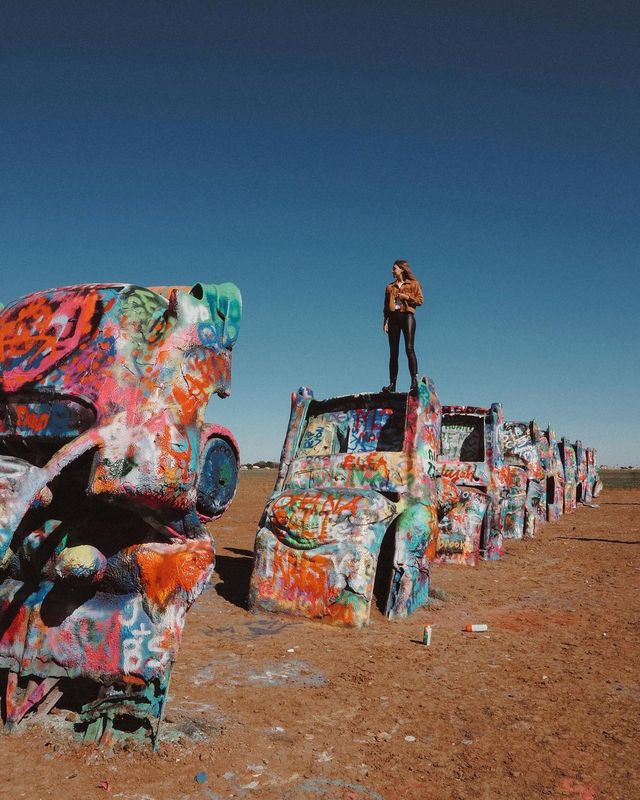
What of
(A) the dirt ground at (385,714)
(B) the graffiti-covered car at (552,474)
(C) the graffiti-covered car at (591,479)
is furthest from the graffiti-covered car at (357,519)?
(C) the graffiti-covered car at (591,479)

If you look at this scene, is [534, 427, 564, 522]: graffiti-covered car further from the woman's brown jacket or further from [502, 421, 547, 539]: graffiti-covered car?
the woman's brown jacket

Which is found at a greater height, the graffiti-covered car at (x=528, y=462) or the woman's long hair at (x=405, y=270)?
the woman's long hair at (x=405, y=270)

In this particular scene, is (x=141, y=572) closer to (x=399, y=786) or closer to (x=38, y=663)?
(x=38, y=663)

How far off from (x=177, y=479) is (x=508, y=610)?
16.5 feet

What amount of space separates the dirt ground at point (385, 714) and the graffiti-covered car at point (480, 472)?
91.9 inches

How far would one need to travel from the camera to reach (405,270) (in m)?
7.84

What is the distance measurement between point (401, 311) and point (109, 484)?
Result: 18.5ft

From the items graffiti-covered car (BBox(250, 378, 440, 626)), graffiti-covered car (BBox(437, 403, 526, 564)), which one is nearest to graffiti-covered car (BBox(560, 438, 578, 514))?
graffiti-covered car (BBox(437, 403, 526, 564))

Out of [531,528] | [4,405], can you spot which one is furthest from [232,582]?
[531,528]

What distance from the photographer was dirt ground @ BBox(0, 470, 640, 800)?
282 centimetres

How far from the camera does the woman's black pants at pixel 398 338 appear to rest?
301 inches

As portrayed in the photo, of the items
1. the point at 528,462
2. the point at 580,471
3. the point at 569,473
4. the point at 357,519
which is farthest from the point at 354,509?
the point at 580,471

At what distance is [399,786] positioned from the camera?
9.41 feet

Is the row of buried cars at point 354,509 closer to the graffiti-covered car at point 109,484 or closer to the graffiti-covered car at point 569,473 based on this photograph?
the graffiti-covered car at point 109,484
